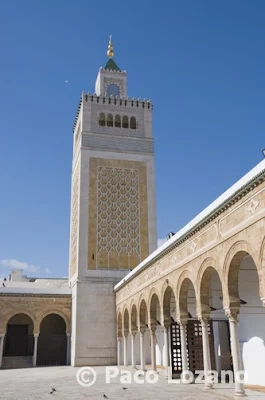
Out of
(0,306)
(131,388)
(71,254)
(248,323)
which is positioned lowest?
(131,388)

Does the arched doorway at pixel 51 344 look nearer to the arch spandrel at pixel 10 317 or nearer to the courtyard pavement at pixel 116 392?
the arch spandrel at pixel 10 317

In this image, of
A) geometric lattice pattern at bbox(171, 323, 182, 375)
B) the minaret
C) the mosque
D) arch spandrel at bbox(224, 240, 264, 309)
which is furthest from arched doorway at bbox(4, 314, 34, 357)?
arch spandrel at bbox(224, 240, 264, 309)

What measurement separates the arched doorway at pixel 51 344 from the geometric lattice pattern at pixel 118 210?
18.6ft

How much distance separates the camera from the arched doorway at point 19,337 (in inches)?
930

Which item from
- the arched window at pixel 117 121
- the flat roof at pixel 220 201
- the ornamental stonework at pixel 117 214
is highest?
the arched window at pixel 117 121

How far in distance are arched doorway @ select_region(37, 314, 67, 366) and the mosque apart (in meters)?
0.05

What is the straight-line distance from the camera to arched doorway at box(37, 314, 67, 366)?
22.5 metres

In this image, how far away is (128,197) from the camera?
Result: 22672 millimetres

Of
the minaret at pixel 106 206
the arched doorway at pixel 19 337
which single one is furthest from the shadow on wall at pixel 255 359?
the arched doorway at pixel 19 337

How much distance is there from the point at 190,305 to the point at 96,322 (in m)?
7.08

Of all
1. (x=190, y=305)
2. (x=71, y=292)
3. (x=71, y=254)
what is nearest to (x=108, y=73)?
(x=71, y=254)

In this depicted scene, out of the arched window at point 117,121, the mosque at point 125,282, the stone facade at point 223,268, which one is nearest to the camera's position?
the stone facade at point 223,268

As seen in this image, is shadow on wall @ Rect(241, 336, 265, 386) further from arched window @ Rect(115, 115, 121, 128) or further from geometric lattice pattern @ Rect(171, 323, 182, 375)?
arched window @ Rect(115, 115, 121, 128)

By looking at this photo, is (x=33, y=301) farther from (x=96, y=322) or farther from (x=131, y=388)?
(x=131, y=388)
